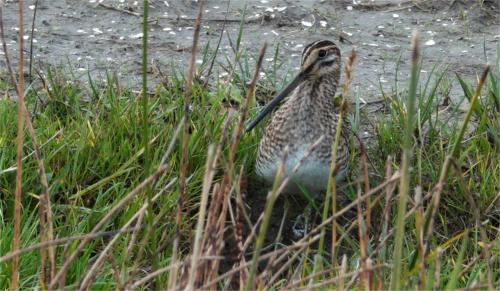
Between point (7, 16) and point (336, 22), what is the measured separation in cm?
203

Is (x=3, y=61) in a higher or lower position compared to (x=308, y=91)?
lower

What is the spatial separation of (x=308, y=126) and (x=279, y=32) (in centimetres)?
172

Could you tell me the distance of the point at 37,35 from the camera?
5.91 metres

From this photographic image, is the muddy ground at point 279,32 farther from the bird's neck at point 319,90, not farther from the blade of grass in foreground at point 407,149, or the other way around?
the blade of grass in foreground at point 407,149

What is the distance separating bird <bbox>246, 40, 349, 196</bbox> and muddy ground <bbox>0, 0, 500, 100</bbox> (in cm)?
80

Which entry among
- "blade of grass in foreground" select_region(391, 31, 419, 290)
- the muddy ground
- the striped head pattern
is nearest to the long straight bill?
the striped head pattern

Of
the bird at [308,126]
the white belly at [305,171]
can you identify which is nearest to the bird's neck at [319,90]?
the bird at [308,126]

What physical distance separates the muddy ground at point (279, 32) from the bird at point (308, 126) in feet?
2.63

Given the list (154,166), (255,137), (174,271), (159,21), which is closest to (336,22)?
(159,21)

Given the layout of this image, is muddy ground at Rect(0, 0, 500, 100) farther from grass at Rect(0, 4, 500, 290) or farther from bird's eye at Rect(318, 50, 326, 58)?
bird's eye at Rect(318, 50, 326, 58)

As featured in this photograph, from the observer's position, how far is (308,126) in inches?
179

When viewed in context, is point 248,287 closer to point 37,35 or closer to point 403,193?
point 403,193

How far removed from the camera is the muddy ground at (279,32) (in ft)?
18.7

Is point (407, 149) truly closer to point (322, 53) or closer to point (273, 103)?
point (273, 103)
